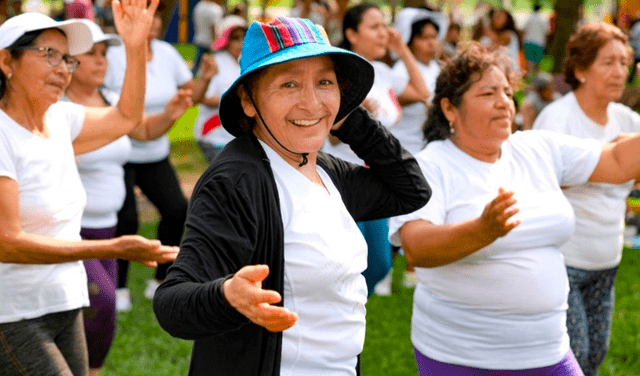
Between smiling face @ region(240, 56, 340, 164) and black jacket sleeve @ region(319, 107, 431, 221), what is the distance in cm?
26

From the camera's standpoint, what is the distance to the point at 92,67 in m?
5.20

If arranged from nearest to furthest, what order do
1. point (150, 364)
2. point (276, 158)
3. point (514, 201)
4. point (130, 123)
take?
point (276, 158), point (514, 201), point (130, 123), point (150, 364)

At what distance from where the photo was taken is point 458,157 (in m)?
3.57

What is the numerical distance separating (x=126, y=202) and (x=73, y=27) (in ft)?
9.90

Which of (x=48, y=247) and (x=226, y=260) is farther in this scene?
(x=48, y=247)

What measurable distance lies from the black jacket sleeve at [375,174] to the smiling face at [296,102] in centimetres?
26

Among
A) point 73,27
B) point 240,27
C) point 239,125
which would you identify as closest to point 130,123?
point 73,27

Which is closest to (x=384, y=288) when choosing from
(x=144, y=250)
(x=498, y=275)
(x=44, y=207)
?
(x=498, y=275)

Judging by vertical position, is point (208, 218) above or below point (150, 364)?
above

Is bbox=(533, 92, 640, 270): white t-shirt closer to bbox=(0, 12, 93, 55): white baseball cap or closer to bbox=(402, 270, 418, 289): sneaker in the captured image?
bbox=(0, 12, 93, 55): white baseball cap

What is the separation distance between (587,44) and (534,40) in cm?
1730

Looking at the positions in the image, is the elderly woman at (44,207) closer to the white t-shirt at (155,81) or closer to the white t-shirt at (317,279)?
the white t-shirt at (317,279)

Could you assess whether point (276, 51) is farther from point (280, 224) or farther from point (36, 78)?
point (36, 78)

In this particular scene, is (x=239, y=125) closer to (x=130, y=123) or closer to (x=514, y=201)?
(x=514, y=201)
